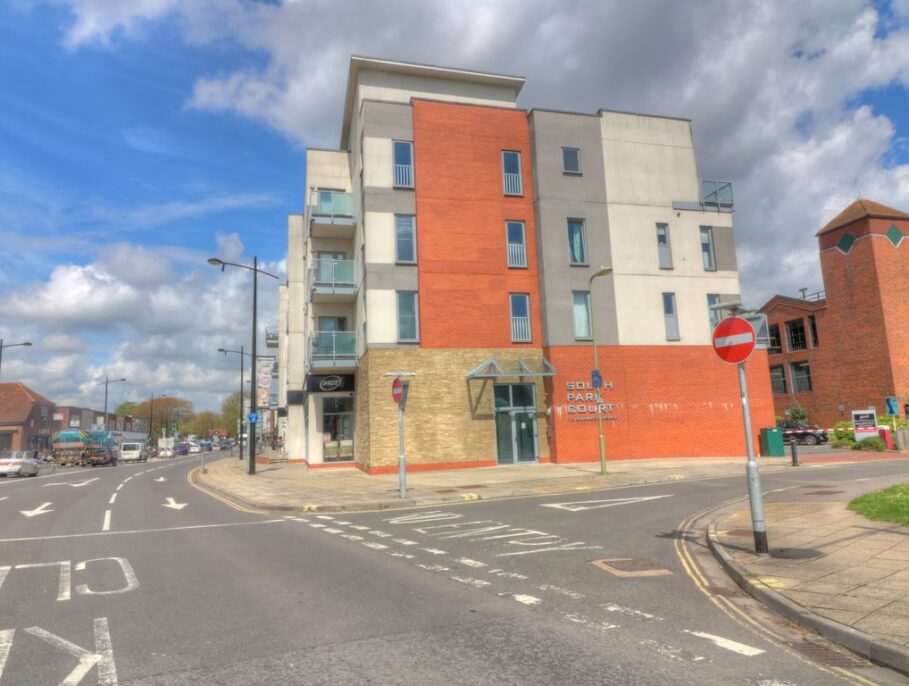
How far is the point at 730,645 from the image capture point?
15.8 ft

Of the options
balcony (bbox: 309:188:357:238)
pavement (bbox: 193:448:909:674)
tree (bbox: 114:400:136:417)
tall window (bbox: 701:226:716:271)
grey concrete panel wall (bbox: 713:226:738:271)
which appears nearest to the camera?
pavement (bbox: 193:448:909:674)

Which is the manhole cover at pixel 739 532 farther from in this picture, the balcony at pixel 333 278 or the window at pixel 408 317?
the balcony at pixel 333 278

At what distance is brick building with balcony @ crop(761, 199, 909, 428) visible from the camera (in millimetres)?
43281

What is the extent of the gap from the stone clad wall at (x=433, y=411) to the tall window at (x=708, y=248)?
33.9 ft

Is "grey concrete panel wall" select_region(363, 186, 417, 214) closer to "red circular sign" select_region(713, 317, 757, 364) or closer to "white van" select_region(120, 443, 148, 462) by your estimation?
"red circular sign" select_region(713, 317, 757, 364)

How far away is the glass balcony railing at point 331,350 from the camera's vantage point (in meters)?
25.1

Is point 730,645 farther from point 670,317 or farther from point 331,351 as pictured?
point 670,317

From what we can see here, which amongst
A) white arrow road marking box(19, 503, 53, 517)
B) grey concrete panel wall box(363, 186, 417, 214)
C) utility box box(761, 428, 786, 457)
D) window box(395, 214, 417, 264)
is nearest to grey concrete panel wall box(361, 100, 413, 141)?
grey concrete panel wall box(363, 186, 417, 214)

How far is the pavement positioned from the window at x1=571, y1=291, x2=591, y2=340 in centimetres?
625

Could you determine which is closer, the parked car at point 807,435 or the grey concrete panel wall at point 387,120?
the grey concrete panel wall at point 387,120

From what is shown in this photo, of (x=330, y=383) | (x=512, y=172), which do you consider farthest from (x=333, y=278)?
(x=512, y=172)

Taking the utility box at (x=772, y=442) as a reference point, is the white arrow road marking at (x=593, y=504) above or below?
below

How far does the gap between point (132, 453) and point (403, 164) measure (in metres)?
51.9

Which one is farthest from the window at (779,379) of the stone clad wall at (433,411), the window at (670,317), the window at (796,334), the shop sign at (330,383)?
the shop sign at (330,383)
